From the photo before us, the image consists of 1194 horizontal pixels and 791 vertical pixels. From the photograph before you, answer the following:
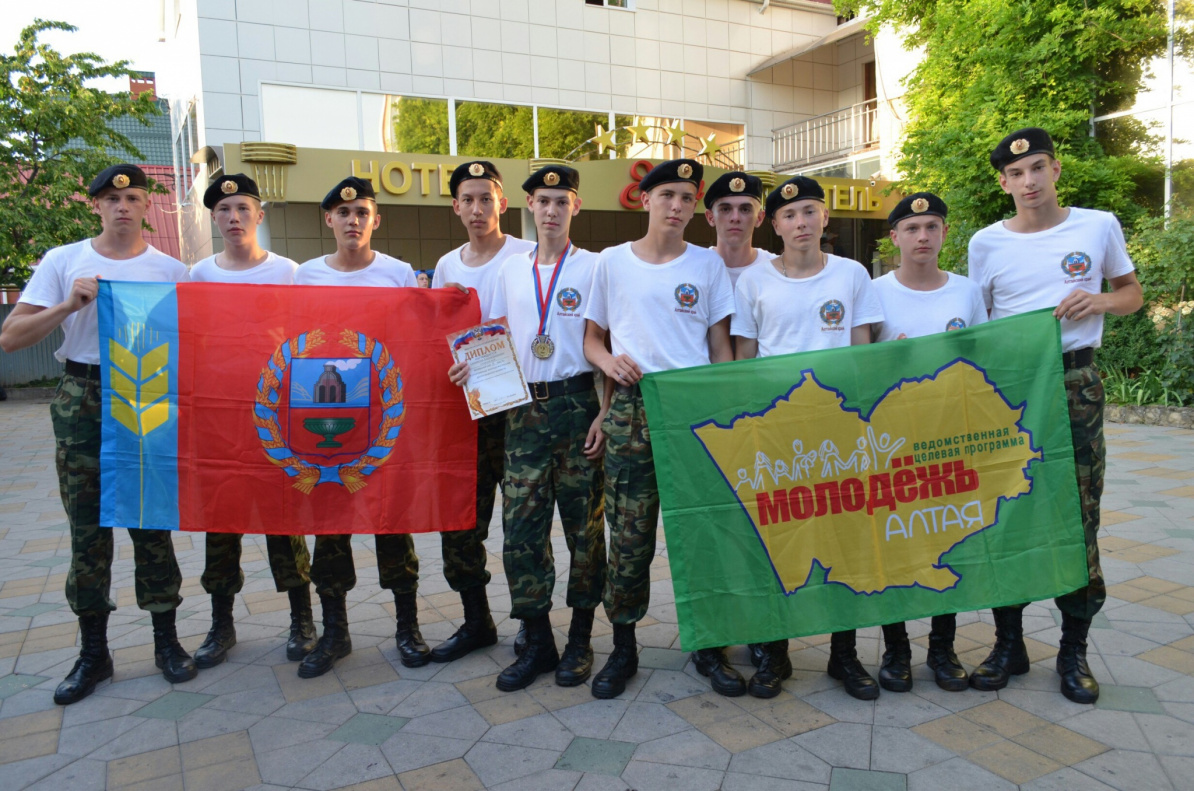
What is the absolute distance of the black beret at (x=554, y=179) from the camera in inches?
139

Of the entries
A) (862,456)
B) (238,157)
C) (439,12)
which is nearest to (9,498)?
(238,157)

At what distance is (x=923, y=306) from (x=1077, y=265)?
566 mm

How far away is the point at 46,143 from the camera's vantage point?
17547 millimetres

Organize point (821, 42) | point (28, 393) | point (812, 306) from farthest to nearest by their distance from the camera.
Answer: point (28, 393) < point (821, 42) < point (812, 306)

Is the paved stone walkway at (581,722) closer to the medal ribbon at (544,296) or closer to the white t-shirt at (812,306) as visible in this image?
the white t-shirt at (812,306)

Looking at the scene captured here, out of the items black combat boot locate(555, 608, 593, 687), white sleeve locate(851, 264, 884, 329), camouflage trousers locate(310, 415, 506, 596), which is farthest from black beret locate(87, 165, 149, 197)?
white sleeve locate(851, 264, 884, 329)

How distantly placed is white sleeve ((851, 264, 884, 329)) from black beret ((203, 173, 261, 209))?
8.49 feet

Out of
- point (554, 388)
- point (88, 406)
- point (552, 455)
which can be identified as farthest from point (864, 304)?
A: point (88, 406)

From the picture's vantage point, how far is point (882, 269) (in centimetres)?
1830

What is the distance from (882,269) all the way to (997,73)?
699cm

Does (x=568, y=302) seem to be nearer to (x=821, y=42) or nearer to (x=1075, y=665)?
(x=1075, y=665)

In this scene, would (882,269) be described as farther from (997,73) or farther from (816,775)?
(816,775)

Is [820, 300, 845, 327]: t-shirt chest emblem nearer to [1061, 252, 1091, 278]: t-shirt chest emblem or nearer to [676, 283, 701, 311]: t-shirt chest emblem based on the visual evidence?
[676, 283, 701, 311]: t-shirt chest emblem

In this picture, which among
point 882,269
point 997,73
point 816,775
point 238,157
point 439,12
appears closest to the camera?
point 816,775
